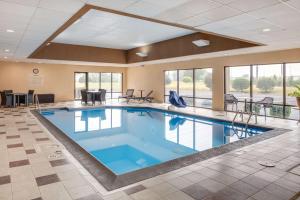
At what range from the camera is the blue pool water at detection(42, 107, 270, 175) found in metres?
4.68

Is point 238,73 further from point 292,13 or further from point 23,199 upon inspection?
point 23,199

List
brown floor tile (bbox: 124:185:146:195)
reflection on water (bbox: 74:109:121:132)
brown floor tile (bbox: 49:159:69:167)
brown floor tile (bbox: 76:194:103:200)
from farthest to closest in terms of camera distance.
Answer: reflection on water (bbox: 74:109:121:132)
brown floor tile (bbox: 49:159:69:167)
brown floor tile (bbox: 124:185:146:195)
brown floor tile (bbox: 76:194:103:200)

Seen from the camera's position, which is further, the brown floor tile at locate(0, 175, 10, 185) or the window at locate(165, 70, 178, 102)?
the window at locate(165, 70, 178, 102)

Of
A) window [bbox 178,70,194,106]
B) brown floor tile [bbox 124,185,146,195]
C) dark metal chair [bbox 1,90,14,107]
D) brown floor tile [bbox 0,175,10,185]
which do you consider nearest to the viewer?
brown floor tile [bbox 124,185,146,195]

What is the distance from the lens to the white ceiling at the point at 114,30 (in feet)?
21.5

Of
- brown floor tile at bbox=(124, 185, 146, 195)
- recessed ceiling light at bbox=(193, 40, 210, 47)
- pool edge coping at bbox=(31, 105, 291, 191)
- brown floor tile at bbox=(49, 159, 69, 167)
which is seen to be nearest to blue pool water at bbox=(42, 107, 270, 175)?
pool edge coping at bbox=(31, 105, 291, 191)

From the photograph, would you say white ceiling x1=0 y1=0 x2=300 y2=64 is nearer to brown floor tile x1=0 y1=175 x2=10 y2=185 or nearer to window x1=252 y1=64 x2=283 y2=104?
brown floor tile x1=0 y1=175 x2=10 y2=185

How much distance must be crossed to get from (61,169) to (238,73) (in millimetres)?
8461

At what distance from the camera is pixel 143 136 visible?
6418 mm

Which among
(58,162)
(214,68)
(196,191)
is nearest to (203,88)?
(214,68)

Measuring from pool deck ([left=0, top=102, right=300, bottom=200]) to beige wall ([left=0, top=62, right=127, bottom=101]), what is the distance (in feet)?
31.5

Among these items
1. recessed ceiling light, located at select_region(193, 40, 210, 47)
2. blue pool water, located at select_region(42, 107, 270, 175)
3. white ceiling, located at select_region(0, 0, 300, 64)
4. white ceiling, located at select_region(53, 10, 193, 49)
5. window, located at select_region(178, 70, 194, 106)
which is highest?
white ceiling, located at select_region(53, 10, 193, 49)

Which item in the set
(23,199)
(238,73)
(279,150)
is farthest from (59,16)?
(238,73)

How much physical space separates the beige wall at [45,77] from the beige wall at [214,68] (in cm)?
272
